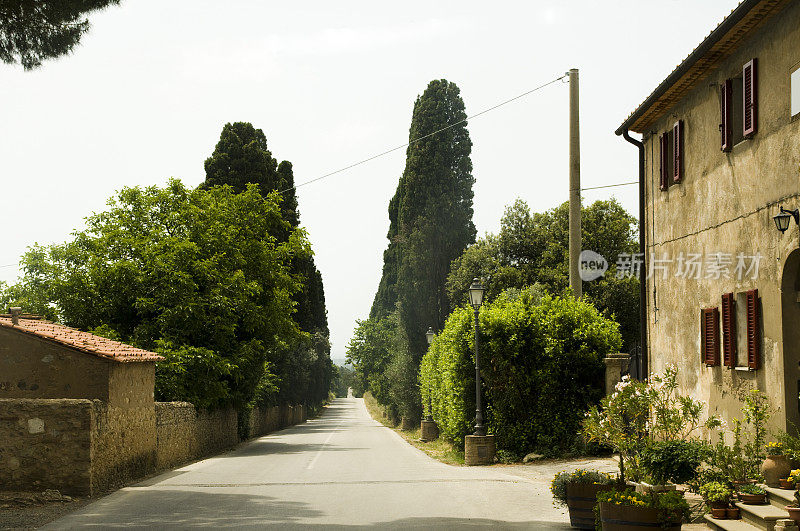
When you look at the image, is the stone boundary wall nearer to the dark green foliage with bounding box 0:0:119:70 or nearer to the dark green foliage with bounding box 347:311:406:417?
the dark green foliage with bounding box 0:0:119:70

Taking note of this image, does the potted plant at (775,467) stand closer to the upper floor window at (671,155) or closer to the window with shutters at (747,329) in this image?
the window with shutters at (747,329)

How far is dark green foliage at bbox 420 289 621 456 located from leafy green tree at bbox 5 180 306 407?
31.4 ft

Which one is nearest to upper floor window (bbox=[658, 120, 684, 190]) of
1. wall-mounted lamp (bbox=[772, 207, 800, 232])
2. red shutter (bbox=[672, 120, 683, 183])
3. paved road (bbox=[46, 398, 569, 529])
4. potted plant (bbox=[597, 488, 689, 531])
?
red shutter (bbox=[672, 120, 683, 183])

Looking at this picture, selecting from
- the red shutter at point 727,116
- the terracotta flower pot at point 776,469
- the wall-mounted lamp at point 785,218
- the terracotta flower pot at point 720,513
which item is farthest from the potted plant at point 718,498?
the red shutter at point 727,116

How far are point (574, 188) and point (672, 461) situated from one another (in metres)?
12.7

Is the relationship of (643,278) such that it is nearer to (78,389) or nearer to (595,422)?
(595,422)

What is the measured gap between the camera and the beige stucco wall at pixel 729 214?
11.8m

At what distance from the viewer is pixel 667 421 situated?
11477 millimetres

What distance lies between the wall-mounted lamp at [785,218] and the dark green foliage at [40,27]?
→ 33.6ft

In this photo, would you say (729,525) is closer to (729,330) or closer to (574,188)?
(729,330)

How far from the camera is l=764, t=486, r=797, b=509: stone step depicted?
31.6 ft

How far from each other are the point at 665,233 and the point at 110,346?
41.1ft

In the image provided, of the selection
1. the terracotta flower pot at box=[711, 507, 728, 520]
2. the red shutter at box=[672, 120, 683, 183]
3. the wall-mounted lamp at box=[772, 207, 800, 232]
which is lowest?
the terracotta flower pot at box=[711, 507, 728, 520]

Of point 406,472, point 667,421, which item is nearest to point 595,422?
point 667,421
